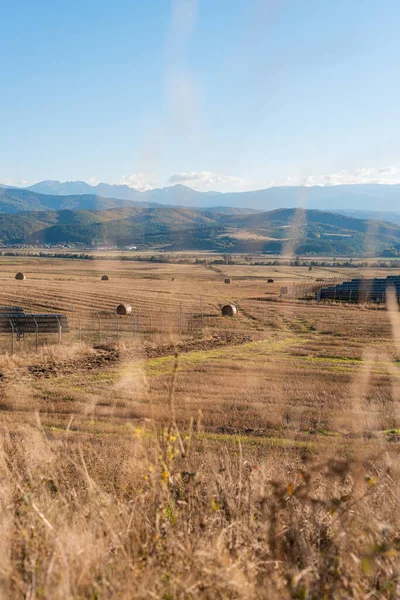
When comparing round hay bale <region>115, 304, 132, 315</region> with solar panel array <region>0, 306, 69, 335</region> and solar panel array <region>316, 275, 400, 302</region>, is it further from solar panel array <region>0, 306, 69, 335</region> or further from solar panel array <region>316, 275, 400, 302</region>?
solar panel array <region>316, 275, 400, 302</region>

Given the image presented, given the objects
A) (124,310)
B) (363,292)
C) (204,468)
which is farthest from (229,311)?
(204,468)

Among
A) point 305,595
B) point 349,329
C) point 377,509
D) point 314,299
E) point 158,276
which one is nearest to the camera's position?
point 305,595

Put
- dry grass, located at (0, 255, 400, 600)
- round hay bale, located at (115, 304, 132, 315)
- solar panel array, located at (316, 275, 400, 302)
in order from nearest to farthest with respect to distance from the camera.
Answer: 1. dry grass, located at (0, 255, 400, 600)
2. round hay bale, located at (115, 304, 132, 315)
3. solar panel array, located at (316, 275, 400, 302)

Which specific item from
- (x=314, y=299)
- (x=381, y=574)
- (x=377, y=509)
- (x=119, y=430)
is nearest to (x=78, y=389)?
(x=119, y=430)

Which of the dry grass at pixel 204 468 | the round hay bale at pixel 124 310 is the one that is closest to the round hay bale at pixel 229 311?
the round hay bale at pixel 124 310

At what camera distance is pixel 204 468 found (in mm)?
7234

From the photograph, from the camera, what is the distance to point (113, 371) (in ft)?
66.6

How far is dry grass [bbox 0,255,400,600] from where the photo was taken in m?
3.78

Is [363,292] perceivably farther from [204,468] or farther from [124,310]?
[204,468]

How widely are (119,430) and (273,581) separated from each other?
8695 millimetres

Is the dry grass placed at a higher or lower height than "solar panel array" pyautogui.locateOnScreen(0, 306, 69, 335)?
higher

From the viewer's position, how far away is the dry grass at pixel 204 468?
12.4ft

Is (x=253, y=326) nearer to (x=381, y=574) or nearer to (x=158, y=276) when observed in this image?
(x=381, y=574)

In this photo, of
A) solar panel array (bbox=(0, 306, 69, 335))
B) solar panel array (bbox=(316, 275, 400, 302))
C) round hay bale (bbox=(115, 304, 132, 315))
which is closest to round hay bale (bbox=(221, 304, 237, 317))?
round hay bale (bbox=(115, 304, 132, 315))
